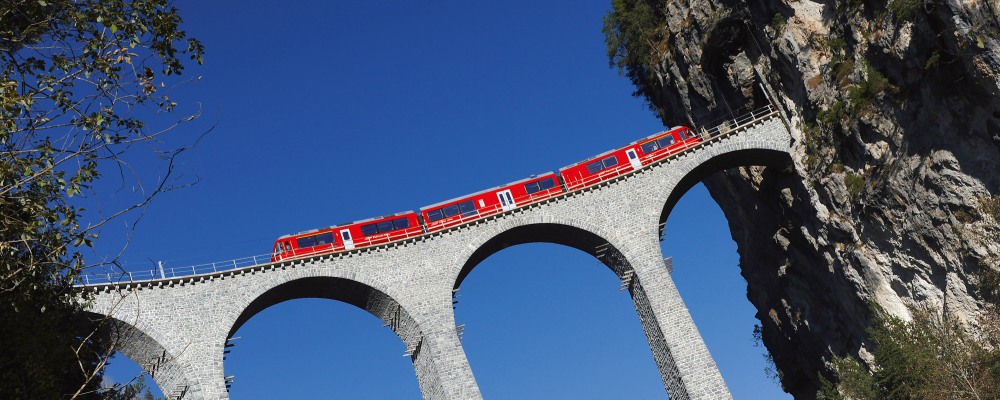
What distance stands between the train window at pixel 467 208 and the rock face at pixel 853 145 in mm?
14517

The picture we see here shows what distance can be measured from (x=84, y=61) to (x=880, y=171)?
3218 centimetres

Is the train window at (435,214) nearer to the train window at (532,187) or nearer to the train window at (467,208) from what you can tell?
the train window at (467,208)

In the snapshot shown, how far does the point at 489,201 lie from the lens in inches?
1741

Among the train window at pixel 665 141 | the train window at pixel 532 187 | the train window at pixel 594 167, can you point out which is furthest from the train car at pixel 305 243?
the train window at pixel 665 141

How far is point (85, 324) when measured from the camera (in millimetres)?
35500

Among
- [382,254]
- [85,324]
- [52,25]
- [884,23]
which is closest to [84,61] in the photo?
[52,25]

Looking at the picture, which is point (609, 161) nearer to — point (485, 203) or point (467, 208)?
point (485, 203)

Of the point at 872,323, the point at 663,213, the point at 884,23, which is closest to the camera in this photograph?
the point at 884,23

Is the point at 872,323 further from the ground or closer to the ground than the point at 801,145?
closer to the ground

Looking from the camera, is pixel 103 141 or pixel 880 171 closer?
pixel 103 141

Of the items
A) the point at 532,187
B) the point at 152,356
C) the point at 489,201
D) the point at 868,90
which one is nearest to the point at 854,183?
the point at 868,90

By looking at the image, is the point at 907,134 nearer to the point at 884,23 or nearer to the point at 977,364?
the point at 884,23

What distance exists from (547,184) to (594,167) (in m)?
2.74

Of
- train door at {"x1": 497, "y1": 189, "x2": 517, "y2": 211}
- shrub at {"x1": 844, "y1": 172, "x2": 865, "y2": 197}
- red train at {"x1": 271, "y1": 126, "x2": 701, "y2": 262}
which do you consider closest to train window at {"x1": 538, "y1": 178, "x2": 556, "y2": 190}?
red train at {"x1": 271, "y1": 126, "x2": 701, "y2": 262}
